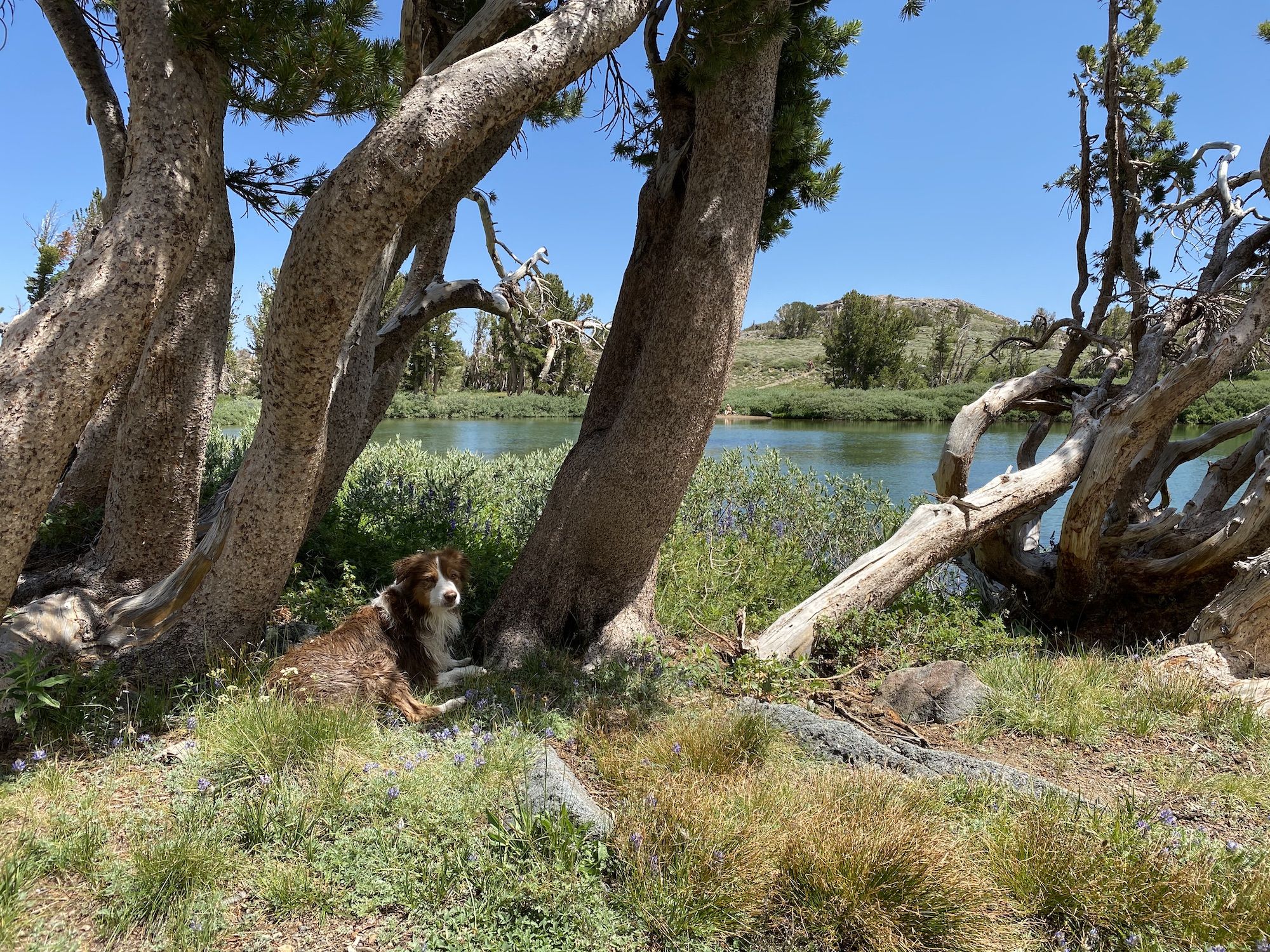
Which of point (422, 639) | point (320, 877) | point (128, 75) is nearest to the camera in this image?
point (320, 877)

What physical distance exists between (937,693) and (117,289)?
468cm

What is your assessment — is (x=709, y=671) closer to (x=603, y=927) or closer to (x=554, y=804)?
(x=554, y=804)

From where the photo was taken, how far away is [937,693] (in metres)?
4.35

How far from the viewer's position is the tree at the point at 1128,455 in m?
5.69

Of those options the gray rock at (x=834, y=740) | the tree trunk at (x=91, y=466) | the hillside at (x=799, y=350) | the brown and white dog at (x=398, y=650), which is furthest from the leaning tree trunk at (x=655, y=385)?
the hillside at (x=799, y=350)

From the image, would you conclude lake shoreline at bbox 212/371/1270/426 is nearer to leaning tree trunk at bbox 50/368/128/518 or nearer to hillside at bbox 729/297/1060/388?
hillside at bbox 729/297/1060/388

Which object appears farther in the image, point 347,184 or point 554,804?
point 347,184

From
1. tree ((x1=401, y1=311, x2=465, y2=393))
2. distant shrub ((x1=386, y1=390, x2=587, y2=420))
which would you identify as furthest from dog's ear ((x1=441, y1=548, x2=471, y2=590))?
tree ((x1=401, y1=311, x2=465, y2=393))

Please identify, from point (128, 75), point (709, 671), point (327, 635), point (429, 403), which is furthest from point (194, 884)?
point (429, 403)

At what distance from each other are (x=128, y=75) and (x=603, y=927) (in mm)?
3912

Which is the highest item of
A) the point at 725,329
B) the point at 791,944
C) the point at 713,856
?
the point at 725,329

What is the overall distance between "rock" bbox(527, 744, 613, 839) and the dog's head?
1.34 metres

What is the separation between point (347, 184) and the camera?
286 centimetres

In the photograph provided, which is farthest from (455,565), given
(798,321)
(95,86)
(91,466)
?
(798,321)
